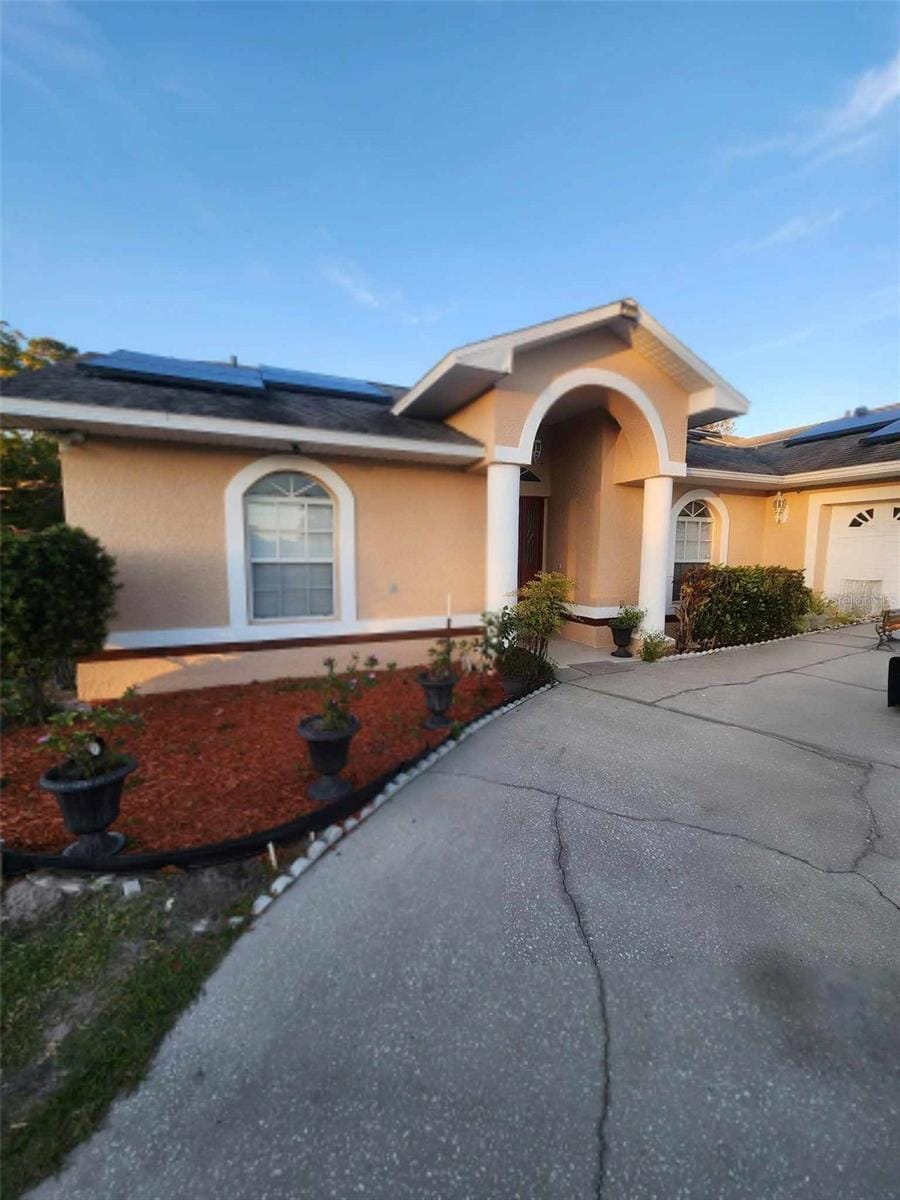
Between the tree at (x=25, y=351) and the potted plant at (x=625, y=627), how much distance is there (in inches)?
537

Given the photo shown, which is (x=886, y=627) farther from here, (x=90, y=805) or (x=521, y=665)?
(x=90, y=805)

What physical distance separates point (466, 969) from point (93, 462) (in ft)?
21.4

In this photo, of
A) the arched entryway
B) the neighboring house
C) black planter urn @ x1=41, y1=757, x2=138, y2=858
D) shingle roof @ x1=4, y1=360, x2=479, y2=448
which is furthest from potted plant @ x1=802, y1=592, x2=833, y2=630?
black planter urn @ x1=41, y1=757, x2=138, y2=858

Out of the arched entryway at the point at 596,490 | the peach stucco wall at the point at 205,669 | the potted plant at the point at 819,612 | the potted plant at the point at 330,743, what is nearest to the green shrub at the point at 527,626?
the arched entryway at the point at 596,490

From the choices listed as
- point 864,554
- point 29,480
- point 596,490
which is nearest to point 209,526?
point 29,480

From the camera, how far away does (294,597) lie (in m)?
7.04

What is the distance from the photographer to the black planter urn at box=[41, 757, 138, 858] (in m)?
2.95

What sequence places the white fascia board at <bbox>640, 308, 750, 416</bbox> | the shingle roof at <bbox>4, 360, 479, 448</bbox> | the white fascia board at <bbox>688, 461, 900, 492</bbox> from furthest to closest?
the white fascia board at <bbox>688, 461, 900, 492</bbox>
the white fascia board at <bbox>640, 308, 750, 416</bbox>
the shingle roof at <bbox>4, 360, 479, 448</bbox>

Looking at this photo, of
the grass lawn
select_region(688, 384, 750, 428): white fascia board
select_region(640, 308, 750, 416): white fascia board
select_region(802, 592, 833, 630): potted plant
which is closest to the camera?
the grass lawn

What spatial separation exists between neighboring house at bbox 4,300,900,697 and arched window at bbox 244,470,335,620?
0.07 feet

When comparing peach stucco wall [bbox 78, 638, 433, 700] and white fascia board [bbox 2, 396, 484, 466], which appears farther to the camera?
peach stucco wall [bbox 78, 638, 433, 700]

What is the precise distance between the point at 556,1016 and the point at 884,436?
1326 cm

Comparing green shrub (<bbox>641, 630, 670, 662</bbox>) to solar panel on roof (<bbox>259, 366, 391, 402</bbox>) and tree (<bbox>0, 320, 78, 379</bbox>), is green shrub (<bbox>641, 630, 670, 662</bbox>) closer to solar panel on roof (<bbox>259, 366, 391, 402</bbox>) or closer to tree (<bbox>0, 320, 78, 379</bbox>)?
solar panel on roof (<bbox>259, 366, 391, 402</bbox>)

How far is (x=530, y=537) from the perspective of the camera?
1009cm
